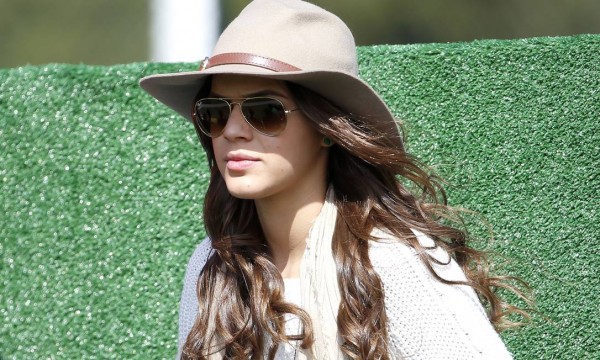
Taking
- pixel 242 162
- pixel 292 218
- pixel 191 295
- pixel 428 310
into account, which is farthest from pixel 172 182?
pixel 428 310

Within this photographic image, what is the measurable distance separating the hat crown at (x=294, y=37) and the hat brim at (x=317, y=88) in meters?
0.04

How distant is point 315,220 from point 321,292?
0.21 m

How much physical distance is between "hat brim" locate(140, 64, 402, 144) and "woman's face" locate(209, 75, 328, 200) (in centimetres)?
5

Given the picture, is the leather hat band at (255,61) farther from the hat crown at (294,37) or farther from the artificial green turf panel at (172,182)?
the artificial green turf panel at (172,182)

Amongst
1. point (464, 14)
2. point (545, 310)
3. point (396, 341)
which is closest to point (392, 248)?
point (396, 341)

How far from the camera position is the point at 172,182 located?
3551 millimetres

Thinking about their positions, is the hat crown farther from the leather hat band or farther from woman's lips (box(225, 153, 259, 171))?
woman's lips (box(225, 153, 259, 171))

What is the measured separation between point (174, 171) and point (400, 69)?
3.02 feet

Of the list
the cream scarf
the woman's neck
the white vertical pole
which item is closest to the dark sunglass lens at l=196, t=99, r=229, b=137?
the woman's neck

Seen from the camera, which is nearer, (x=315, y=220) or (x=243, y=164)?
(x=243, y=164)

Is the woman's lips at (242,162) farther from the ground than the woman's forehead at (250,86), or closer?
closer

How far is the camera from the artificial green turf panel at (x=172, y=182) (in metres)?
3.34

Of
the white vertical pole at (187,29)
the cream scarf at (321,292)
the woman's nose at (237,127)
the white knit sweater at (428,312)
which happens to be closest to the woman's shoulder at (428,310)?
the white knit sweater at (428,312)

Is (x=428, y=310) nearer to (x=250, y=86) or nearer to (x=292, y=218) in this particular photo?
(x=292, y=218)
